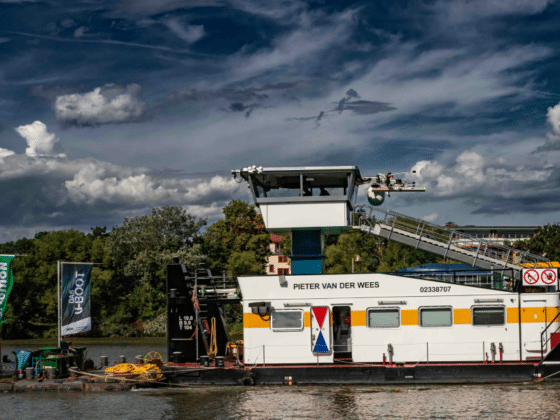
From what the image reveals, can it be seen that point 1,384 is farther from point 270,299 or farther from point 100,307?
point 100,307

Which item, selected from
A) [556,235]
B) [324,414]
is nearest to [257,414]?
[324,414]

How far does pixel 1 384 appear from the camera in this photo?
23.9 m

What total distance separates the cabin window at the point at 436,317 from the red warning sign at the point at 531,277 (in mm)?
2583

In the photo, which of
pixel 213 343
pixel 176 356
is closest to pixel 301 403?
pixel 213 343

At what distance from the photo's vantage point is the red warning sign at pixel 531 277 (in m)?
21.5

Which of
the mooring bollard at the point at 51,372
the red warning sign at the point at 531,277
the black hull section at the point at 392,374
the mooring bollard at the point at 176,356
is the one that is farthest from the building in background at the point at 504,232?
the mooring bollard at the point at 51,372

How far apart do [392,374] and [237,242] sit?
50.2 meters

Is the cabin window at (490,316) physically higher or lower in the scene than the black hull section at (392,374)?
higher

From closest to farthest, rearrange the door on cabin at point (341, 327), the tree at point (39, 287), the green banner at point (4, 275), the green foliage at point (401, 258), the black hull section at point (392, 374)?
the black hull section at point (392, 374) → the door on cabin at point (341, 327) → the green banner at point (4, 275) → the green foliage at point (401, 258) → the tree at point (39, 287)

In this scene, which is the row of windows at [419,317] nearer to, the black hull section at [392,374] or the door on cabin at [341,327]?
the door on cabin at [341,327]

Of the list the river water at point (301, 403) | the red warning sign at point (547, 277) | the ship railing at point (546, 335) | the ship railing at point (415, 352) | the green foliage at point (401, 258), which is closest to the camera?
the river water at point (301, 403)

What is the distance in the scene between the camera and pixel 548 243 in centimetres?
6291

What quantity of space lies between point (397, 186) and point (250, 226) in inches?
1882

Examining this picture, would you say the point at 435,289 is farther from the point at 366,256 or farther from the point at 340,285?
the point at 366,256
